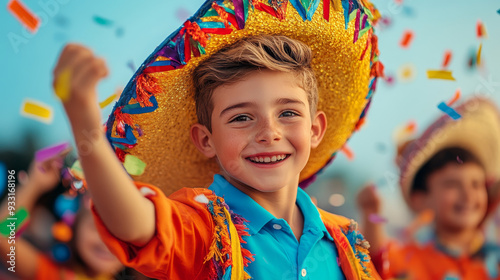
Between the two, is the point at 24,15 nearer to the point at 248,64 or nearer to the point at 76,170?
the point at 76,170

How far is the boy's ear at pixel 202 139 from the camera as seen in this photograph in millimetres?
1422

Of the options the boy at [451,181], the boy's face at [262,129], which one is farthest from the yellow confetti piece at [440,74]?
the boy at [451,181]

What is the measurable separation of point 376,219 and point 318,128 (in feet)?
1.30

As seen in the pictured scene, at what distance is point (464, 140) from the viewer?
2.47 meters

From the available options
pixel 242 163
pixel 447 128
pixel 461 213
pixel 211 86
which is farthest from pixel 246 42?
pixel 461 213

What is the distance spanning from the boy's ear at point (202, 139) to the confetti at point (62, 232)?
3.92 ft

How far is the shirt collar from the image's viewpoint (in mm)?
1293

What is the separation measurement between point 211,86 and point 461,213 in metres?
1.69

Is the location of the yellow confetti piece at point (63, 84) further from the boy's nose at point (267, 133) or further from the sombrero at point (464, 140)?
the sombrero at point (464, 140)

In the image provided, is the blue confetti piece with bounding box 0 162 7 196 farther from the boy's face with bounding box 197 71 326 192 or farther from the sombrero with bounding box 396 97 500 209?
the sombrero with bounding box 396 97 500 209

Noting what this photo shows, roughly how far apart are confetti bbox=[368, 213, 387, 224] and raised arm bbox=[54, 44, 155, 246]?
0.92 meters

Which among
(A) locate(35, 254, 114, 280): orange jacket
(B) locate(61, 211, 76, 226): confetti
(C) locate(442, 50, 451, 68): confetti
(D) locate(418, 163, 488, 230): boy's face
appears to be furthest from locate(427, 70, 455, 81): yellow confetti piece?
(B) locate(61, 211, 76, 226): confetti

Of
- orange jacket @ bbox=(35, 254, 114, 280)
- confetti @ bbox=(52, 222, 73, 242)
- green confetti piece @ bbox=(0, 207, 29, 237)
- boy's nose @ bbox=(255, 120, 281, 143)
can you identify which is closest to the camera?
boy's nose @ bbox=(255, 120, 281, 143)

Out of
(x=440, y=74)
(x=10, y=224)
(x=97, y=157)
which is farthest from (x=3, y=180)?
(x=440, y=74)
